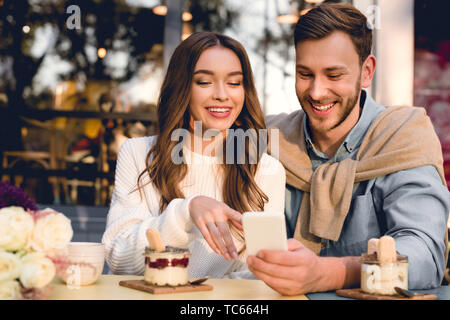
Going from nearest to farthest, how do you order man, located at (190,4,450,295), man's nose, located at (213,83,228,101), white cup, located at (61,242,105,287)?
white cup, located at (61,242,105,287) → man, located at (190,4,450,295) → man's nose, located at (213,83,228,101)

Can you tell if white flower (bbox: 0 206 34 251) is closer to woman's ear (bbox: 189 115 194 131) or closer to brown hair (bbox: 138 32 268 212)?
brown hair (bbox: 138 32 268 212)

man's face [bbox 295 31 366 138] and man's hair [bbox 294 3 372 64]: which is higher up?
man's hair [bbox 294 3 372 64]

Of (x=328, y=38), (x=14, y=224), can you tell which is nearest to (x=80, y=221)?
(x=328, y=38)

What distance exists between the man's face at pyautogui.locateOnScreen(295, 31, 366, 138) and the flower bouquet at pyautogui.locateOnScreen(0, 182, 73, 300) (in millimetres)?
1192

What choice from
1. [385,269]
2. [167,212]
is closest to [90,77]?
[167,212]

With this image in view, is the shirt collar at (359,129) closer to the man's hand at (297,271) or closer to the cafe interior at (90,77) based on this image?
the man's hand at (297,271)

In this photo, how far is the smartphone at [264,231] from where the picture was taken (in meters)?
1.19

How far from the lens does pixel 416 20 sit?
15.1 ft

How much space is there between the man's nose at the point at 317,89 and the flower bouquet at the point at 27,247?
3.81ft

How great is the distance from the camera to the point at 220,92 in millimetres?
1996

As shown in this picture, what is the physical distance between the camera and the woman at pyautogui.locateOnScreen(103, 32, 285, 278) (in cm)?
201

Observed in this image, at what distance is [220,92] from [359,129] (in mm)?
570

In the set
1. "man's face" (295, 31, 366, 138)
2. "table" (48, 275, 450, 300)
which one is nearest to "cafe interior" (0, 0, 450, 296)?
"man's face" (295, 31, 366, 138)

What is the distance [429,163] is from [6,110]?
14.5ft
